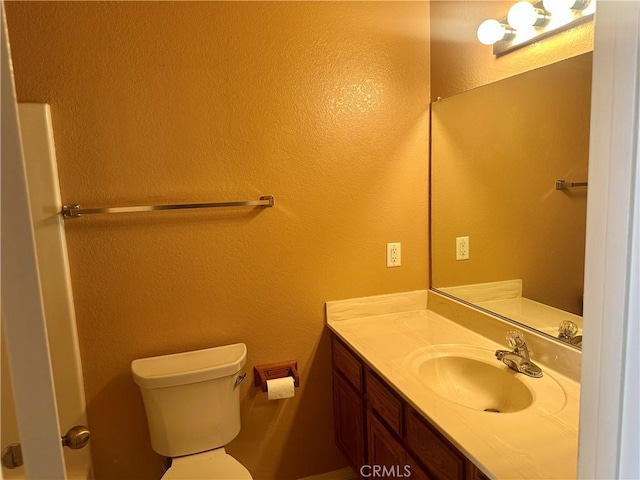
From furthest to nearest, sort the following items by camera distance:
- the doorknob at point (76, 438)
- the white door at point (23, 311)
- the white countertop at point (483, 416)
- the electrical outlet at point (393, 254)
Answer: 1. the electrical outlet at point (393, 254)
2. the white countertop at point (483, 416)
3. the doorknob at point (76, 438)
4. the white door at point (23, 311)

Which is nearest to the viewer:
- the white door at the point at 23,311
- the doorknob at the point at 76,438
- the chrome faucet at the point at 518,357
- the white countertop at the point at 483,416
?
the white door at the point at 23,311

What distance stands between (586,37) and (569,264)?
716 millimetres

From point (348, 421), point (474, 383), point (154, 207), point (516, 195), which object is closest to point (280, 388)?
point (348, 421)

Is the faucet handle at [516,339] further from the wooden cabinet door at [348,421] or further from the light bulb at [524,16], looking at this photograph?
the light bulb at [524,16]

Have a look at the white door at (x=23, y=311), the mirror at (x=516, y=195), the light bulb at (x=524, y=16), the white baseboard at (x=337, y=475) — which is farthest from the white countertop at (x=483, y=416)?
the light bulb at (x=524, y=16)

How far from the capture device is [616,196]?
1.58ft

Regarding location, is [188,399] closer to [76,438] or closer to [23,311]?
[76,438]

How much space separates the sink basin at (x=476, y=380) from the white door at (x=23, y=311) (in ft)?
3.66

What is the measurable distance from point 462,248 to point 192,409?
1372 millimetres

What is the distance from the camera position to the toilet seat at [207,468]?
1548 millimetres

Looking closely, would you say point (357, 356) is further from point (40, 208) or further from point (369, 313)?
point (40, 208)

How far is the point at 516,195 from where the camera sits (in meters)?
1.64

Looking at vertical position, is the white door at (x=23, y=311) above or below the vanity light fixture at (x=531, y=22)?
below

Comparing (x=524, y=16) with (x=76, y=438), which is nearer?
(x=76, y=438)
